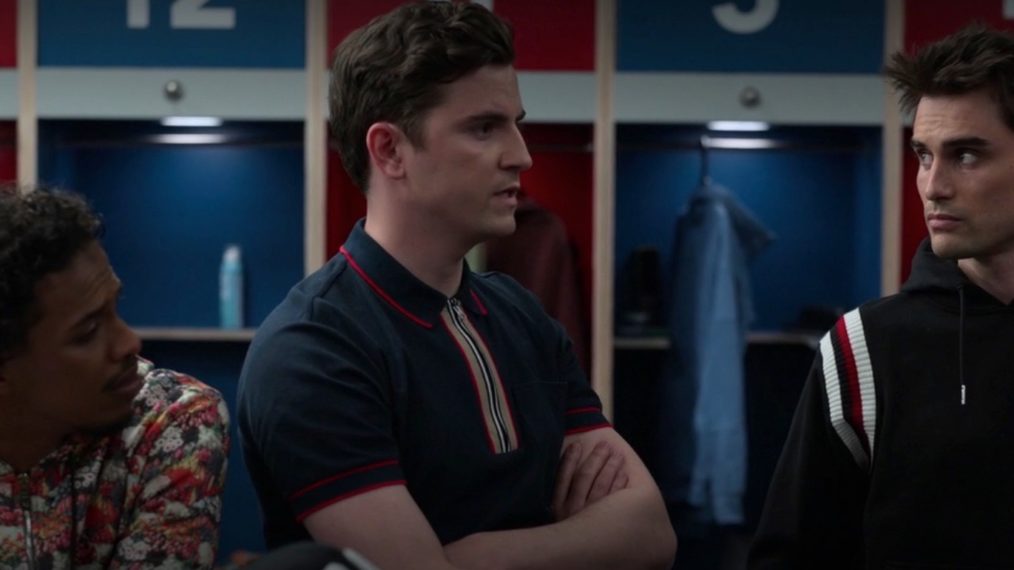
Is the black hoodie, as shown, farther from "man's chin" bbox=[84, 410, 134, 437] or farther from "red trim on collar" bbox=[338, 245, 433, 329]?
"man's chin" bbox=[84, 410, 134, 437]

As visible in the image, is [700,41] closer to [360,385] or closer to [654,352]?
[654,352]

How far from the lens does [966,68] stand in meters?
1.73

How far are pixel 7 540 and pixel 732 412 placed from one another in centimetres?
297

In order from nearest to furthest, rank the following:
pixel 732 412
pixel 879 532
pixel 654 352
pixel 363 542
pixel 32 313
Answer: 1. pixel 363 542
2. pixel 32 313
3. pixel 879 532
4. pixel 732 412
5. pixel 654 352

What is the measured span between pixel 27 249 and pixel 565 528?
2.21 ft

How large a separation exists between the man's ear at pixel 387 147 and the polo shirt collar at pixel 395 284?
0.28ft

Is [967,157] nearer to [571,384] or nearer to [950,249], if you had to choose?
[950,249]

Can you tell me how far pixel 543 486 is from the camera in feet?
5.26

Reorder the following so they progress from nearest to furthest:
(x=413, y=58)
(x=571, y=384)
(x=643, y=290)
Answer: (x=413, y=58) < (x=571, y=384) < (x=643, y=290)

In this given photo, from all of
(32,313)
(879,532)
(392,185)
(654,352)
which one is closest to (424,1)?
(392,185)

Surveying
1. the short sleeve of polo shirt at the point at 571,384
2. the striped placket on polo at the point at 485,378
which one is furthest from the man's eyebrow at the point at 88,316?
the short sleeve of polo shirt at the point at 571,384

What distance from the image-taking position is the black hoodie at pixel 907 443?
1644 mm

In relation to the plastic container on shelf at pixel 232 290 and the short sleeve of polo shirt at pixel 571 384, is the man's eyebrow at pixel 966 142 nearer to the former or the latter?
the short sleeve of polo shirt at pixel 571 384

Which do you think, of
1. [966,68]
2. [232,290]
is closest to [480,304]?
[966,68]
